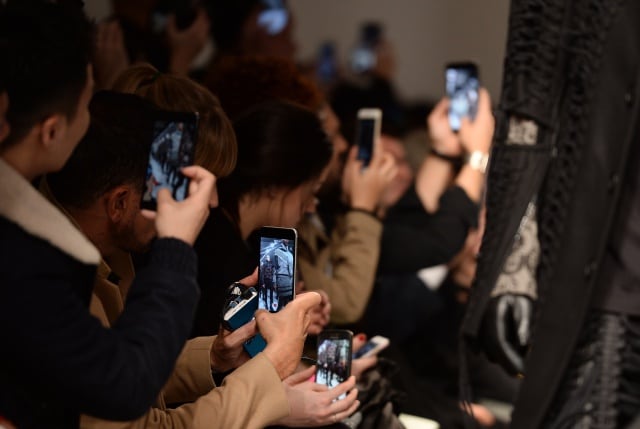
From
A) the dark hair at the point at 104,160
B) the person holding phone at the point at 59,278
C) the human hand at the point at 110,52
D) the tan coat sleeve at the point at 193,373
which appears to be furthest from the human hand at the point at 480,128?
the person holding phone at the point at 59,278

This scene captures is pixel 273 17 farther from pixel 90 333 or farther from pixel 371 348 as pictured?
pixel 90 333

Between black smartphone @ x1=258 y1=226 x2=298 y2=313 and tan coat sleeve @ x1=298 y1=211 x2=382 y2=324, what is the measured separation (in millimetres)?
551

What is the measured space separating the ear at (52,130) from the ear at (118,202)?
0.20 m

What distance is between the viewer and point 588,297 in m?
1.13

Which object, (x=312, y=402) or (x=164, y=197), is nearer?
(x=164, y=197)

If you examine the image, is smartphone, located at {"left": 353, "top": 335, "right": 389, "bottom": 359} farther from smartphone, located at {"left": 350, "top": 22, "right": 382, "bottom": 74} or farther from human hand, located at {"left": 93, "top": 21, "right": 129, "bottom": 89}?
smartphone, located at {"left": 350, "top": 22, "right": 382, "bottom": 74}

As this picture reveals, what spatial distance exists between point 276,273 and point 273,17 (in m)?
1.64

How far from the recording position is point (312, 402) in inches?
53.4

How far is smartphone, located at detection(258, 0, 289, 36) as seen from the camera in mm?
→ 2738

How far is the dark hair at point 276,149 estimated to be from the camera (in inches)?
59.2

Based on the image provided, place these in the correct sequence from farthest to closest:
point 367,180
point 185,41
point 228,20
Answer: point 228,20 → point 185,41 → point 367,180

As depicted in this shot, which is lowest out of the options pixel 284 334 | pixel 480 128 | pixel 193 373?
pixel 193 373

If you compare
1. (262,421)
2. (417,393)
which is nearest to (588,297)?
(262,421)

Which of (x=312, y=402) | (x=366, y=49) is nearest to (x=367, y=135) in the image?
(x=312, y=402)
